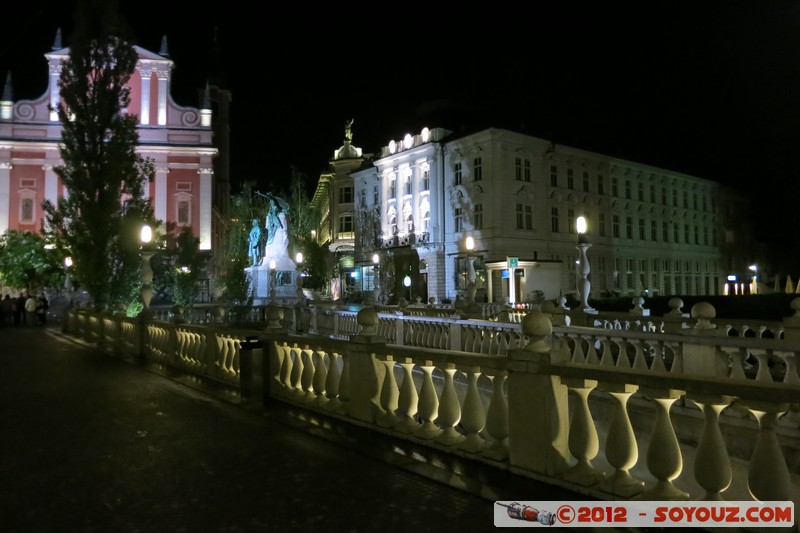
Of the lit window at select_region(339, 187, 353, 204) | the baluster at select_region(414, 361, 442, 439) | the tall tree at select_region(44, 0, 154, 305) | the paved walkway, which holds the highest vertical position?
the lit window at select_region(339, 187, 353, 204)

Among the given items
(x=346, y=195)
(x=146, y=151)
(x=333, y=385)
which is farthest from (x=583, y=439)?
(x=346, y=195)

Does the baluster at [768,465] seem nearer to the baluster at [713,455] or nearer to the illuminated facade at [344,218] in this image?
the baluster at [713,455]

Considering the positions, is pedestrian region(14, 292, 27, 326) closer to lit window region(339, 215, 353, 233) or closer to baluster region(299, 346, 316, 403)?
baluster region(299, 346, 316, 403)

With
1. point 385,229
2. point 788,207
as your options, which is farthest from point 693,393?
point 385,229

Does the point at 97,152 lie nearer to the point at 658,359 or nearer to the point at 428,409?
the point at 428,409

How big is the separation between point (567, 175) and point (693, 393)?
47.6 meters

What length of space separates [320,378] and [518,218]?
39733 mm

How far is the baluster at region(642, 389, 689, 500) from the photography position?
4035 millimetres

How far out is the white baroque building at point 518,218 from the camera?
1754 inches

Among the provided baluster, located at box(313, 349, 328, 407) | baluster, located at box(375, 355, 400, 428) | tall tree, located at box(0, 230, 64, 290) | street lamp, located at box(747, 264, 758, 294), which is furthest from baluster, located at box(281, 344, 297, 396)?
street lamp, located at box(747, 264, 758, 294)

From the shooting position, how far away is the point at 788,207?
1304 inches

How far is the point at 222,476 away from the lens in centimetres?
524

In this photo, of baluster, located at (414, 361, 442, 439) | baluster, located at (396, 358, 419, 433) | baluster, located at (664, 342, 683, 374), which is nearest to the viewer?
baluster, located at (414, 361, 442, 439)

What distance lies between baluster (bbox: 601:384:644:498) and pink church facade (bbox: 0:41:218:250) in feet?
159
